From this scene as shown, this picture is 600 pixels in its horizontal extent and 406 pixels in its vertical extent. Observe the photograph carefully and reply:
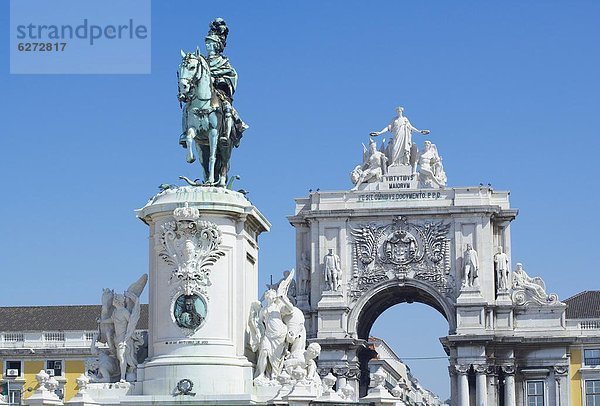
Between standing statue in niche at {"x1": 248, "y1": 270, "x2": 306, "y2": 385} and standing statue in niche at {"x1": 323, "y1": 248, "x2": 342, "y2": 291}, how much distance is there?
62524mm

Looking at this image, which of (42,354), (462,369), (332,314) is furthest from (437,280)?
(42,354)

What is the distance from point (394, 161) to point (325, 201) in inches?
195

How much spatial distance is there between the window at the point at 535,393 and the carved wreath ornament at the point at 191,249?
64089 millimetres

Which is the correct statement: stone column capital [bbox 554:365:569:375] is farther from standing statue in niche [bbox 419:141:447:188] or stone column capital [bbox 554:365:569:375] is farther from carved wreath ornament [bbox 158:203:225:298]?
carved wreath ornament [bbox 158:203:225:298]

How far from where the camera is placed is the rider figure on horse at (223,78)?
21859mm

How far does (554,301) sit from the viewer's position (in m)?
83.1

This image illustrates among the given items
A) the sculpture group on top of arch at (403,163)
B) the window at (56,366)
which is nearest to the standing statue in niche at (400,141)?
the sculpture group on top of arch at (403,163)

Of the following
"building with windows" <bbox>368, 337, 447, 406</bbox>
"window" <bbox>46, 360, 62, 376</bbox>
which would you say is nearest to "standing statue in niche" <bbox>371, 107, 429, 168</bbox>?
"window" <bbox>46, 360, 62, 376</bbox>

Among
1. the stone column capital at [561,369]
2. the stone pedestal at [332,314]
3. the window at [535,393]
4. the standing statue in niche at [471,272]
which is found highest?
the standing statue in niche at [471,272]

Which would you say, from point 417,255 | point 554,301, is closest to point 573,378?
point 554,301

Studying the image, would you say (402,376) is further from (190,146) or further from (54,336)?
(190,146)

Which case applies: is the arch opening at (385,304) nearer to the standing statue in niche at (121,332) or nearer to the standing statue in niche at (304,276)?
the standing statue in niche at (304,276)

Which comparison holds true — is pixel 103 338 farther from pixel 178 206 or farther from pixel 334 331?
pixel 334 331

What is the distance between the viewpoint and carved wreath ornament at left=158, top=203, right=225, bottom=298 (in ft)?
68.3
